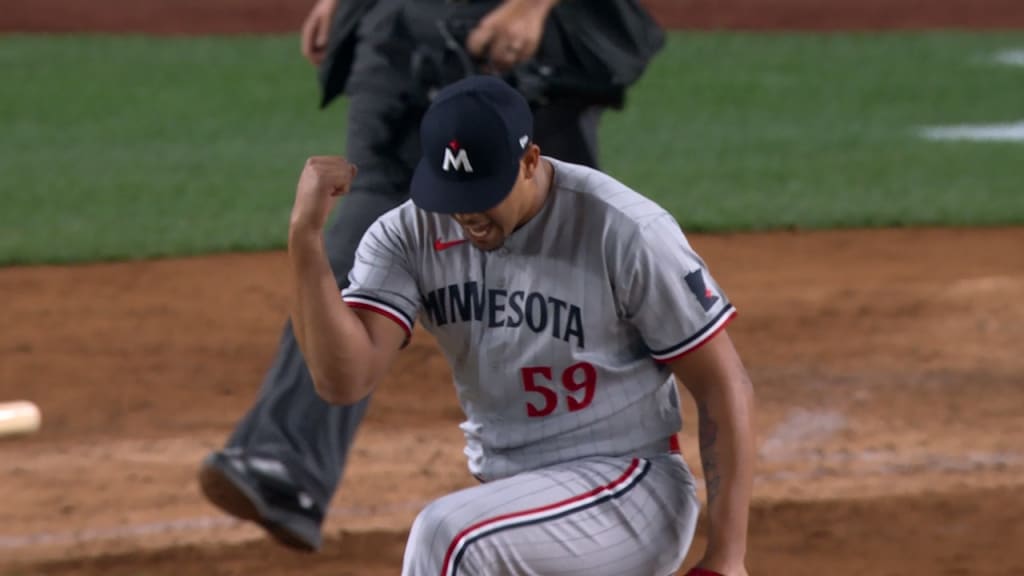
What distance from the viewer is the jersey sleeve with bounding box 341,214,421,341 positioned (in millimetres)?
3150

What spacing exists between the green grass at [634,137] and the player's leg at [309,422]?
3.71m

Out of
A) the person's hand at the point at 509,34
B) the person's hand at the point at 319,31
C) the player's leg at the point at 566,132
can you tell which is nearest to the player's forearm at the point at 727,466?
the person's hand at the point at 509,34

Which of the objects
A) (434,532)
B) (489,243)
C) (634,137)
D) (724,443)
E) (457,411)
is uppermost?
(489,243)

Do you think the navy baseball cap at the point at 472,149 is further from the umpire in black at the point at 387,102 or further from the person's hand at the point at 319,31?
the person's hand at the point at 319,31

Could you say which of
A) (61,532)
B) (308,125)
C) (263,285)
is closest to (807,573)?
(61,532)

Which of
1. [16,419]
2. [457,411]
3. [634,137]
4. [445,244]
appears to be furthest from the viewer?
[634,137]

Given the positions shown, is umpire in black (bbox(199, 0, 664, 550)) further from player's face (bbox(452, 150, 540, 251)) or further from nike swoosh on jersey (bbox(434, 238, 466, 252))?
player's face (bbox(452, 150, 540, 251))

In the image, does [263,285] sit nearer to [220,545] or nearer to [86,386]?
[86,386]

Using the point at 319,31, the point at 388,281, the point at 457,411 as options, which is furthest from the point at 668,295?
the point at 457,411

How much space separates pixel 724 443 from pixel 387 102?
1.73m

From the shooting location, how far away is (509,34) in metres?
4.13

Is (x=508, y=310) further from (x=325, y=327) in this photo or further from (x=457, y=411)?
(x=457, y=411)

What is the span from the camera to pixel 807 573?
4289mm

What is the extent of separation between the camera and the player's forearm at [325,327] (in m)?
2.98
